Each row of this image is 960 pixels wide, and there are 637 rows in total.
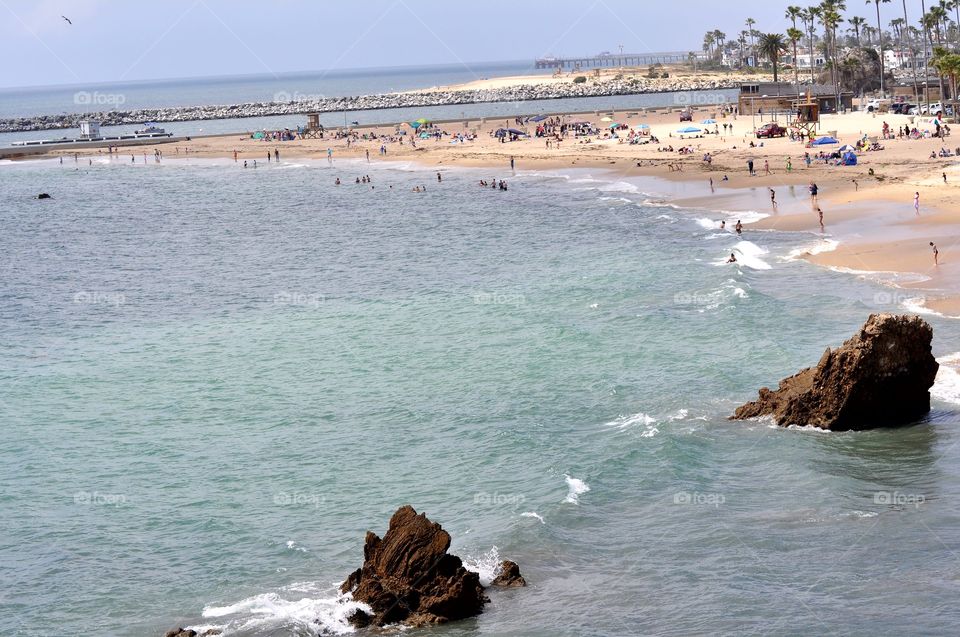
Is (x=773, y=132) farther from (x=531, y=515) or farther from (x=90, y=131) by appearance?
(x=90, y=131)

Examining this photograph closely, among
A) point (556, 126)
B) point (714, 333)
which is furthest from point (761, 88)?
point (714, 333)

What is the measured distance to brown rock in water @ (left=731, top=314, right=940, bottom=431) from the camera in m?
28.9

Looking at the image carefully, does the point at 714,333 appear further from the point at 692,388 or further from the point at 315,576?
the point at 315,576

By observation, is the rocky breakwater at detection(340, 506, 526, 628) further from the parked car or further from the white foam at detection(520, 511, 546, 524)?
the parked car

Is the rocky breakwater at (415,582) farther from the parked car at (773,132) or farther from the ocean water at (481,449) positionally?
the parked car at (773,132)

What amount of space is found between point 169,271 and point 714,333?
36984 mm

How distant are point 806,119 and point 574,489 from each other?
8686cm

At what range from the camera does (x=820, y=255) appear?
5275 centimetres

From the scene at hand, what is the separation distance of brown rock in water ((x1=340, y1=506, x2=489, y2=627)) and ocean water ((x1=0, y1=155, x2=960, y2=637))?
0.45m

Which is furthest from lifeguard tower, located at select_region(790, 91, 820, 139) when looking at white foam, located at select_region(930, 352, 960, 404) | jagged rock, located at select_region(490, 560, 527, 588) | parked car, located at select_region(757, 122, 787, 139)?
jagged rock, located at select_region(490, 560, 527, 588)

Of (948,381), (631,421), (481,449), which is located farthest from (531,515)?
(948,381)

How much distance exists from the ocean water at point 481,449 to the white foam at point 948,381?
115 mm

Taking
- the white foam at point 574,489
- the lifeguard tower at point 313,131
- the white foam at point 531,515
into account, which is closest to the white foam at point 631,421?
the white foam at point 574,489

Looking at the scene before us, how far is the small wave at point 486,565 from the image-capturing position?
23172 millimetres
